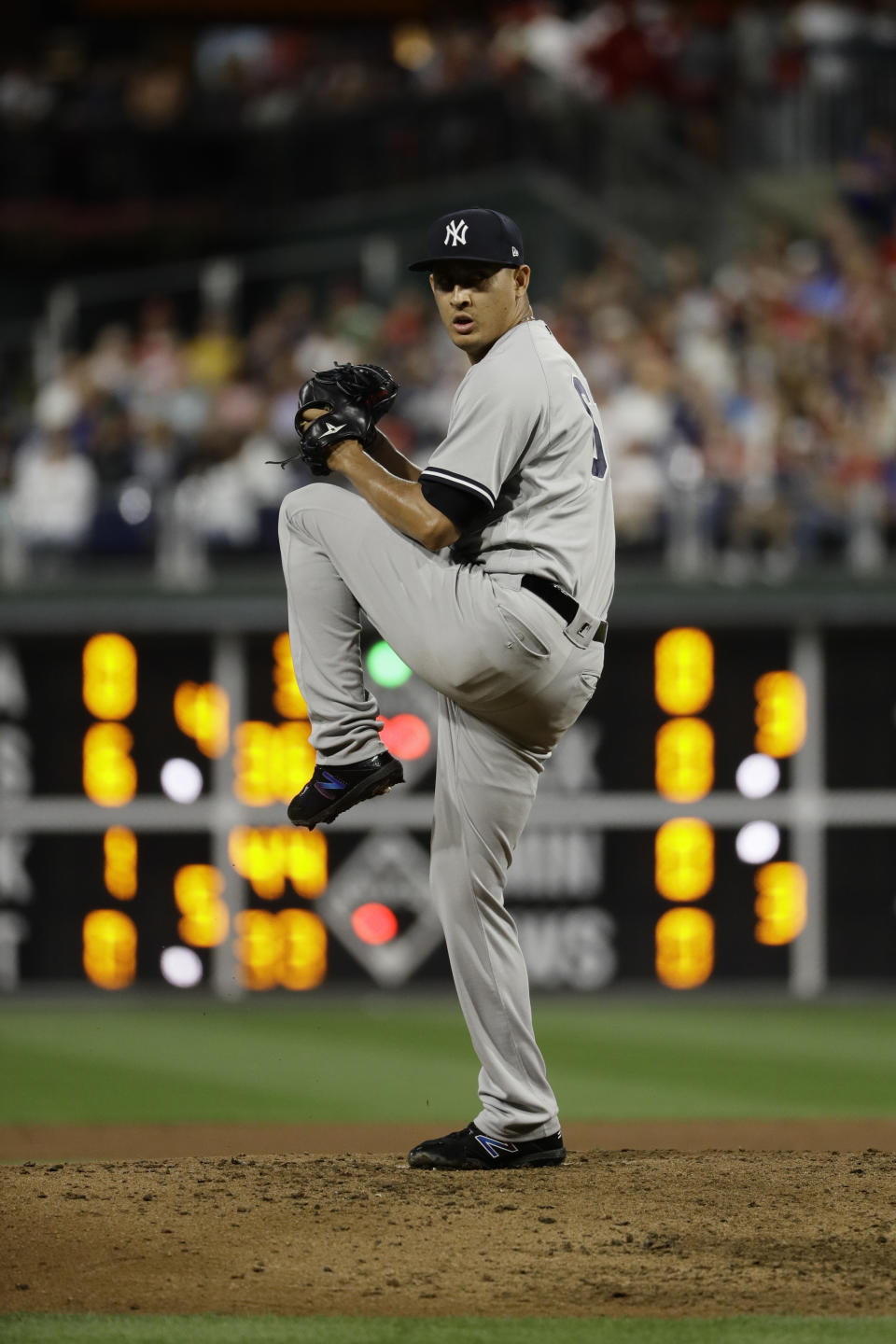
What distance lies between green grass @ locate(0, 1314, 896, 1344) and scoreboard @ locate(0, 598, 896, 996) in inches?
267

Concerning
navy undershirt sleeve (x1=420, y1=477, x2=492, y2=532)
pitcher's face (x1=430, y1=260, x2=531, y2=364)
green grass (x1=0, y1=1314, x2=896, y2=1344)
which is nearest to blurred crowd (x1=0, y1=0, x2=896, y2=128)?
pitcher's face (x1=430, y1=260, x2=531, y2=364)

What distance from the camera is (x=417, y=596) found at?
4797 mm

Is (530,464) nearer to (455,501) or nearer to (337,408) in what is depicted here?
(455,501)

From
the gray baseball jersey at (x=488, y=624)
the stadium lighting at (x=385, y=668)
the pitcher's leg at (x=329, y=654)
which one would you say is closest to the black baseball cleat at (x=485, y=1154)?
the gray baseball jersey at (x=488, y=624)

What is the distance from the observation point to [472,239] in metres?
4.82

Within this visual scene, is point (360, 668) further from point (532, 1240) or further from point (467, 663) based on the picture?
point (532, 1240)

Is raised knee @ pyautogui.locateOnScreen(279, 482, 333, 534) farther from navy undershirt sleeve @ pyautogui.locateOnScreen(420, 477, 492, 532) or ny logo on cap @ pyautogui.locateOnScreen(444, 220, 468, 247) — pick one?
ny logo on cap @ pyautogui.locateOnScreen(444, 220, 468, 247)

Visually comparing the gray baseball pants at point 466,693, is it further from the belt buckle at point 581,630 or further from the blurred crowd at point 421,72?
the blurred crowd at point 421,72

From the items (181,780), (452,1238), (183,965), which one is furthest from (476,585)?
(183,965)

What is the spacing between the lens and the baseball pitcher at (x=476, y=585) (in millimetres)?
4758

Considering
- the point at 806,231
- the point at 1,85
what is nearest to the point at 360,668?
the point at 806,231

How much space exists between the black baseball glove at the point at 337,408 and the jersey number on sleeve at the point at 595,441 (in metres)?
0.45

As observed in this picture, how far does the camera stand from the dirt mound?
429cm

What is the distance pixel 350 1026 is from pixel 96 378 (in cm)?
501
